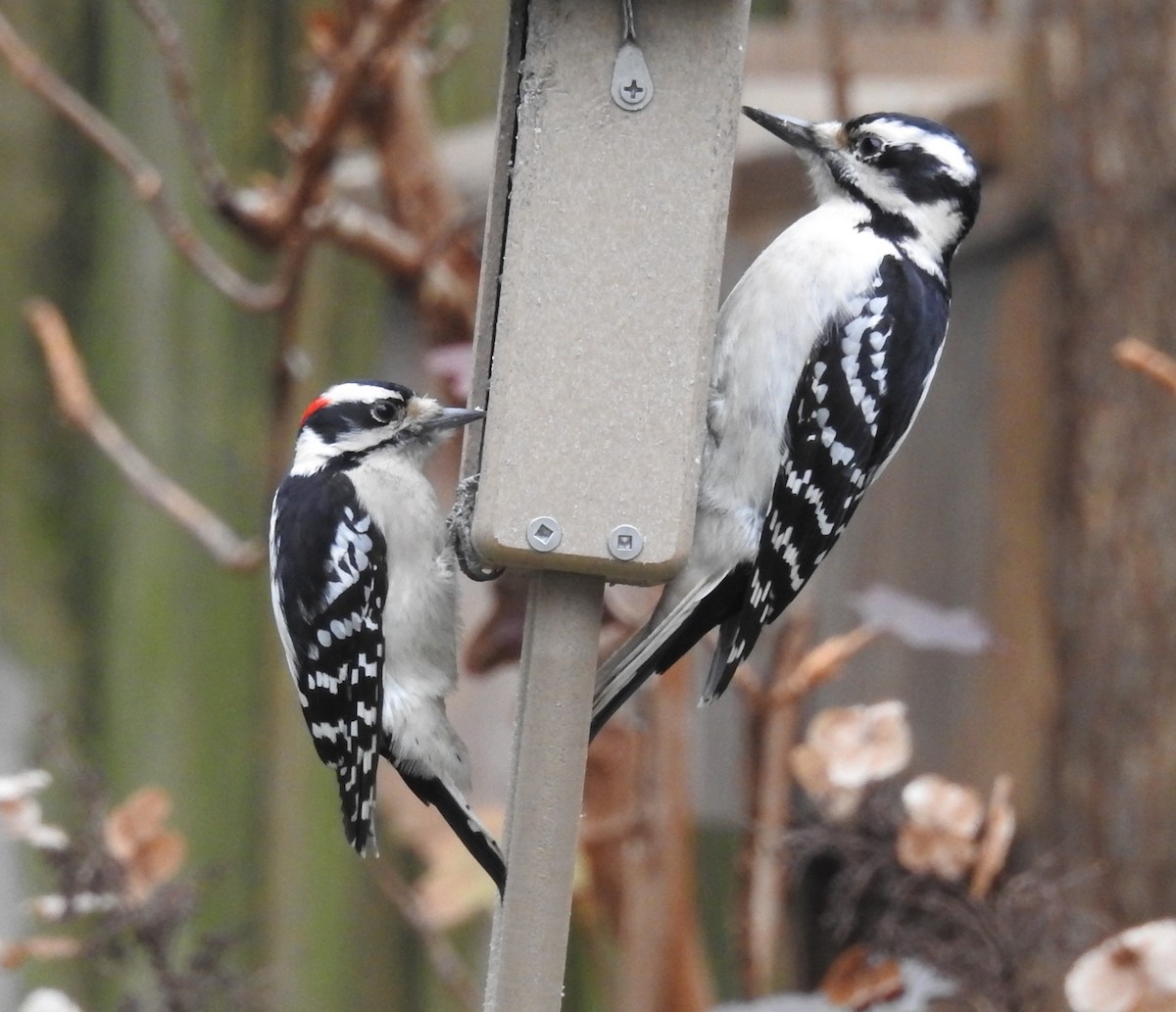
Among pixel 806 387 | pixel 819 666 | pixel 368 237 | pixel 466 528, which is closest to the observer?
pixel 466 528

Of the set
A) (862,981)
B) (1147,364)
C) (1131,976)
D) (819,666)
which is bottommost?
(862,981)

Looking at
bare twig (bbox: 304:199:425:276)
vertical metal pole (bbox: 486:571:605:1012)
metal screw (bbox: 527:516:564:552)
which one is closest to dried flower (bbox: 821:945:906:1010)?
vertical metal pole (bbox: 486:571:605:1012)

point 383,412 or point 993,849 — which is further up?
point 383,412

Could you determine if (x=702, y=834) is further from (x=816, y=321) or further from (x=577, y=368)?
(x=577, y=368)

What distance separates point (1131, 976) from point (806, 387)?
2.75ft

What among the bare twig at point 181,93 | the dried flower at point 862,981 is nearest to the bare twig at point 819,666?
the dried flower at point 862,981

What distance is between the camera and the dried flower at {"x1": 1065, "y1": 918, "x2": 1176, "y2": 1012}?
2027 mm

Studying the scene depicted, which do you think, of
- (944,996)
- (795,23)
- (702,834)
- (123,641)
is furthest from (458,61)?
(944,996)

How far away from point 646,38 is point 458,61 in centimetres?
177

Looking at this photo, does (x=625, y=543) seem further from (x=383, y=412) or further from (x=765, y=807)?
(x=765, y=807)

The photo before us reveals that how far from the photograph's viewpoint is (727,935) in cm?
362

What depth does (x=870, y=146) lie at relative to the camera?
95.7 inches

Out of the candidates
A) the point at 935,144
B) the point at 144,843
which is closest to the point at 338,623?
the point at 144,843

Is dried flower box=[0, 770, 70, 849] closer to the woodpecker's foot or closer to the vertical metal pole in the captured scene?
the woodpecker's foot
